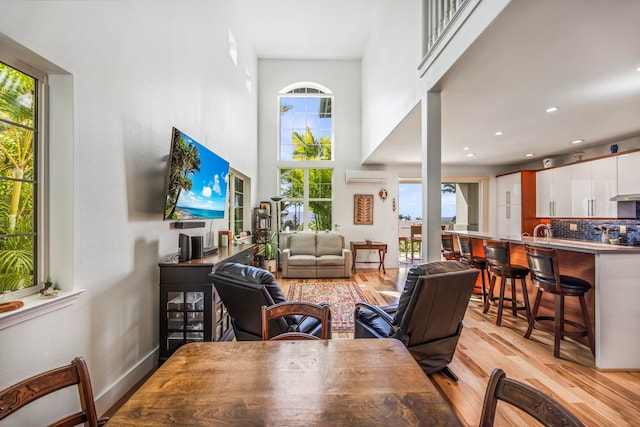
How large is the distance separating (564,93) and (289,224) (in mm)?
5709

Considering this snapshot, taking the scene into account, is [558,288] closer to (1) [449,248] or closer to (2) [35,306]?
(1) [449,248]

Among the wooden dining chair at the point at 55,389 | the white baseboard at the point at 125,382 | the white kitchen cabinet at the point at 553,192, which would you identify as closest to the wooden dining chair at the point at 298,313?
the wooden dining chair at the point at 55,389

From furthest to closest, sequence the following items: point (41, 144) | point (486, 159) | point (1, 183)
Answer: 1. point (486, 159)
2. point (41, 144)
3. point (1, 183)

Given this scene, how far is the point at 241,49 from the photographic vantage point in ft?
18.6

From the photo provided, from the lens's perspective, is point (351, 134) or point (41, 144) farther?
point (351, 134)

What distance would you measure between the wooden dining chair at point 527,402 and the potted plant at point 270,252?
203 inches

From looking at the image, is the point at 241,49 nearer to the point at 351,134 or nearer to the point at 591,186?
the point at 351,134

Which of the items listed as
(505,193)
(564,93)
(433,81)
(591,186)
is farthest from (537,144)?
(433,81)

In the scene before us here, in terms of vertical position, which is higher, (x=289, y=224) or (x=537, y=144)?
(x=537, y=144)

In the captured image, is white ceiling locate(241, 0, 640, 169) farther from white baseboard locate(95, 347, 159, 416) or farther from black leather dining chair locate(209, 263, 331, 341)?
white baseboard locate(95, 347, 159, 416)

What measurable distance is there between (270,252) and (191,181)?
3.81m

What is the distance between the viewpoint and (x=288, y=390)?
0.99m

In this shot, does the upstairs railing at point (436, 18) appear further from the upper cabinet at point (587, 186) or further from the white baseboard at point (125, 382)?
the upper cabinet at point (587, 186)

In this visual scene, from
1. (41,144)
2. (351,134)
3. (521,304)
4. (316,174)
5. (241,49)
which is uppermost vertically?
(241,49)
